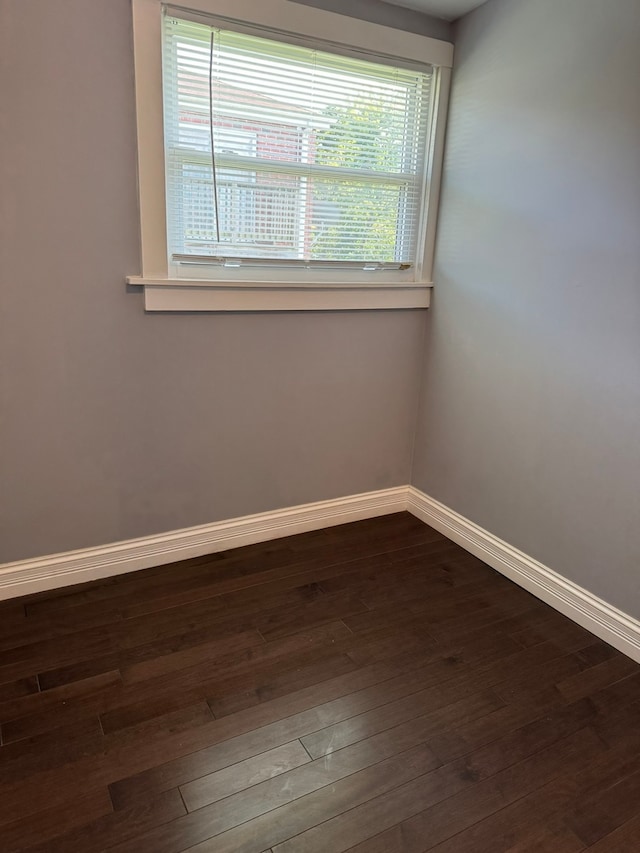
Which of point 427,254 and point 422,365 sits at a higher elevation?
point 427,254

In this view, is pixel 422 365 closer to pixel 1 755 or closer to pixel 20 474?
pixel 20 474

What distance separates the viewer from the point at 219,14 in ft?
6.76

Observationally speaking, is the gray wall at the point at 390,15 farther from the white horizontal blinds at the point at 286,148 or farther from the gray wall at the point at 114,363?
the gray wall at the point at 114,363

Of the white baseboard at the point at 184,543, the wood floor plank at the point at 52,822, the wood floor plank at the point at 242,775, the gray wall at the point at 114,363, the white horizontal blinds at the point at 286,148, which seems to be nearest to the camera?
the wood floor plank at the point at 52,822

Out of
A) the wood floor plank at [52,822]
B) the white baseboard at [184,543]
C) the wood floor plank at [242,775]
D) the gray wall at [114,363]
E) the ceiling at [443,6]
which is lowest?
the wood floor plank at [52,822]

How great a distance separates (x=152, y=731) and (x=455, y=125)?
2.64m

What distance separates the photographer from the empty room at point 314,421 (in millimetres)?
1557

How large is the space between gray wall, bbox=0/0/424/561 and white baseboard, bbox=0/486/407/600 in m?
0.05

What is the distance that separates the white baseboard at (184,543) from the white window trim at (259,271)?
38.2 inches

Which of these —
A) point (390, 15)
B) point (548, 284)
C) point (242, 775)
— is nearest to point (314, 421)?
point (548, 284)

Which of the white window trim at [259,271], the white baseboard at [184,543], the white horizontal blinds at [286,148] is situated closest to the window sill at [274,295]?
the white window trim at [259,271]

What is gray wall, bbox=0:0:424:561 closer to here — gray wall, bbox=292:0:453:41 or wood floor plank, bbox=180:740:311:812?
gray wall, bbox=292:0:453:41

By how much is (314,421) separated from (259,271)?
0.73 meters

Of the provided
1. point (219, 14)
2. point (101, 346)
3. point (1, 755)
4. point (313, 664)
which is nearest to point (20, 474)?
point (101, 346)
